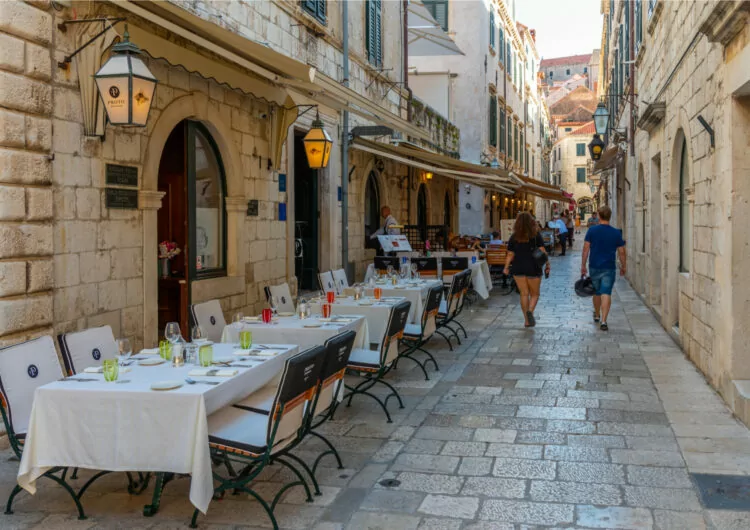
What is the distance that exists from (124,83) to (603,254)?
6902 millimetres

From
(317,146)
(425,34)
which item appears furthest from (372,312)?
(425,34)

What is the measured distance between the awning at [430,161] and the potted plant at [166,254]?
547 centimetres

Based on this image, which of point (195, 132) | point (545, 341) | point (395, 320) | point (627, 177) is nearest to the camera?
point (395, 320)

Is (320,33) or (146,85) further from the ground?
(320,33)

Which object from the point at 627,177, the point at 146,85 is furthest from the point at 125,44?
the point at 627,177

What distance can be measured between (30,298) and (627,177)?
1476cm

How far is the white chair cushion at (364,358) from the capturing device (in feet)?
20.2

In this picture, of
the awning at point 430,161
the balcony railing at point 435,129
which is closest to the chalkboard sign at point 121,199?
the awning at point 430,161

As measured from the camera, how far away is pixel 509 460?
194 inches

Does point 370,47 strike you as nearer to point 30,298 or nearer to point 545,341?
point 545,341

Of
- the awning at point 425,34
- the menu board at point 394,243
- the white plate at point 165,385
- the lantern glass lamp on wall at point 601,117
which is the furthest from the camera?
the awning at point 425,34

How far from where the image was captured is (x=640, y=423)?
5773mm

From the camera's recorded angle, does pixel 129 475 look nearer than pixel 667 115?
Yes

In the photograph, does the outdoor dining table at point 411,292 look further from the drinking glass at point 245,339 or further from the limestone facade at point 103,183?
the drinking glass at point 245,339
